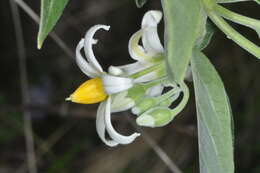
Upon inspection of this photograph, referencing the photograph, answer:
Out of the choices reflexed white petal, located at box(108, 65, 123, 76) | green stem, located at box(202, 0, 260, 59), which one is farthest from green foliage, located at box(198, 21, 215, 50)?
reflexed white petal, located at box(108, 65, 123, 76)

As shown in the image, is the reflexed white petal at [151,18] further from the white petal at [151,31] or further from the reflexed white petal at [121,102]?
the reflexed white petal at [121,102]

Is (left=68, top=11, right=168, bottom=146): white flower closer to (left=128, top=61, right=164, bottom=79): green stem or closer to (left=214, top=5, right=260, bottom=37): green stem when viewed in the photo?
(left=128, top=61, right=164, bottom=79): green stem

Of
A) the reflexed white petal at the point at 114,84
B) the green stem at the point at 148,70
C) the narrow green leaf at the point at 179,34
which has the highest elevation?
the narrow green leaf at the point at 179,34

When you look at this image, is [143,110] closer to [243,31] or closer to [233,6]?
[233,6]

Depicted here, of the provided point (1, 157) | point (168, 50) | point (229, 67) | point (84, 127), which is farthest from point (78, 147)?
point (168, 50)

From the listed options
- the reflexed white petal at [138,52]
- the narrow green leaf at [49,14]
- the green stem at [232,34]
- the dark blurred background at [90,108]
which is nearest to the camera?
the narrow green leaf at [49,14]

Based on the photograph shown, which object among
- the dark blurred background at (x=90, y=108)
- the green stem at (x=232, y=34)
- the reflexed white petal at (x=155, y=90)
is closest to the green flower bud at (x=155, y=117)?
the reflexed white petal at (x=155, y=90)
